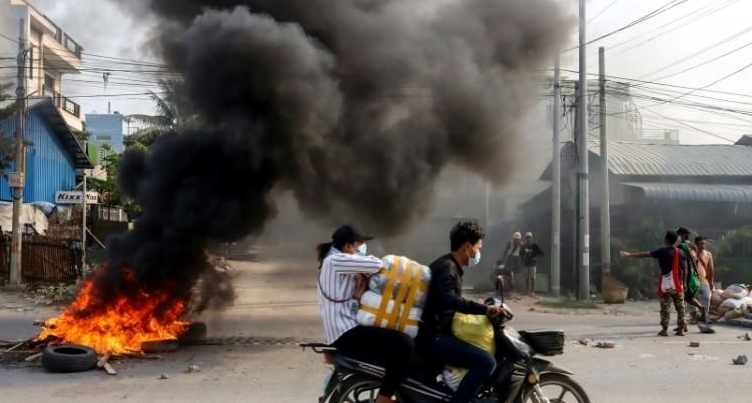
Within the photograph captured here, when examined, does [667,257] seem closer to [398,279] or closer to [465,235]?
[465,235]

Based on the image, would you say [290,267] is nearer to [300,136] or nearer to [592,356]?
[300,136]

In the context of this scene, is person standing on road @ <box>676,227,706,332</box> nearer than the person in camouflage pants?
No

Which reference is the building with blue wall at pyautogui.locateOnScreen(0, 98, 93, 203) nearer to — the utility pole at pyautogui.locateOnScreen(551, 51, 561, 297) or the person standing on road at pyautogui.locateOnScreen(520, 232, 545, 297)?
the person standing on road at pyautogui.locateOnScreen(520, 232, 545, 297)

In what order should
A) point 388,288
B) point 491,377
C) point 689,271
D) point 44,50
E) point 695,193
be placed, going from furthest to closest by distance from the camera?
point 44,50
point 695,193
point 689,271
point 491,377
point 388,288

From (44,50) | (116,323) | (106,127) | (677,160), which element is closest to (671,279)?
(116,323)

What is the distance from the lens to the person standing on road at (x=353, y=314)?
420cm

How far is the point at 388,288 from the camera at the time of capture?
13.9 feet

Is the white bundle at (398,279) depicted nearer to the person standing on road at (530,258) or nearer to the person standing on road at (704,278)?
the person standing on road at (704,278)

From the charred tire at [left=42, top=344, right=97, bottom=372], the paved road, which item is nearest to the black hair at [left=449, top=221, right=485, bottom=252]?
the paved road

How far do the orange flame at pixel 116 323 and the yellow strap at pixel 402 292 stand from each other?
461 cm

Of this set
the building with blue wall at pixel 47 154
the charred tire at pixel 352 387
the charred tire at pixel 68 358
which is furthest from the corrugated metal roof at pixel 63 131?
the charred tire at pixel 352 387

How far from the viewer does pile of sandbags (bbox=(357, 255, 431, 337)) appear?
422 cm

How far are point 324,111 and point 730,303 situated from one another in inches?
302

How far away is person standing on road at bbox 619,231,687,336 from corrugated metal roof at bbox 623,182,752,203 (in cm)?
952
